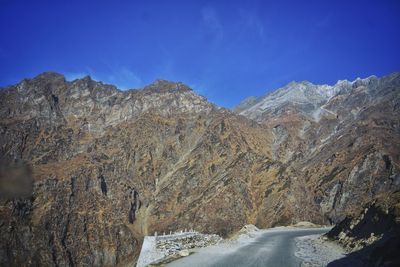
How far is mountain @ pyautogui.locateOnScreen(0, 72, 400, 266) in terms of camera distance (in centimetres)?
11375

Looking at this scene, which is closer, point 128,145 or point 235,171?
point 235,171

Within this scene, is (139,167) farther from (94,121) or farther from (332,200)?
(332,200)

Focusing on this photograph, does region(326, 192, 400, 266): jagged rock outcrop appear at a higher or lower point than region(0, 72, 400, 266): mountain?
lower

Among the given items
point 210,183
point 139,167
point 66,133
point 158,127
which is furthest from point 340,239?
point 66,133

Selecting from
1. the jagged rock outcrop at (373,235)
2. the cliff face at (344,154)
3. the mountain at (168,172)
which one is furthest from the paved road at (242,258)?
the cliff face at (344,154)

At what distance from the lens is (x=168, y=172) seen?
155000mm

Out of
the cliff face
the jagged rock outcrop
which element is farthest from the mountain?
the jagged rock outcrop

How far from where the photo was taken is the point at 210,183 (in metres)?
132

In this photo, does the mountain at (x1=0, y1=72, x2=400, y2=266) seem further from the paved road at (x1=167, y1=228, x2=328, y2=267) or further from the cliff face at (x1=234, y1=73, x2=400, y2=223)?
the paved road at (x1=167, y1=228, x2=328, y2=267)

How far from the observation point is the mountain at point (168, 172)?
113750 millimetres

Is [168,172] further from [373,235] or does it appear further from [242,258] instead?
[373,235]

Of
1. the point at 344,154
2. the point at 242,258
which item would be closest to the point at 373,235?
the point at 242,258

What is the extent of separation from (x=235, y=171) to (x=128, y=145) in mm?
57207

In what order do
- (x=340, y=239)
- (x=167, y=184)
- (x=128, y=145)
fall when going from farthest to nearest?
(x=128, y=145)
(x=167, y=184)
(x=340, y=239)
